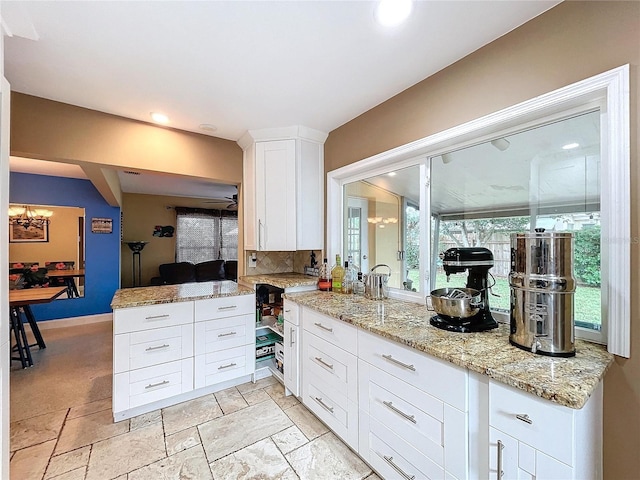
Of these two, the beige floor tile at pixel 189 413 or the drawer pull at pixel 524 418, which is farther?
the beige floor tile at pixel 189 413

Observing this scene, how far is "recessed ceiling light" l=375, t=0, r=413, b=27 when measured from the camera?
1221 mm

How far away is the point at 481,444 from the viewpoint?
105 centimetres

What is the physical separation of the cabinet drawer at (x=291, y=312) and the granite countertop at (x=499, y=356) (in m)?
0.46

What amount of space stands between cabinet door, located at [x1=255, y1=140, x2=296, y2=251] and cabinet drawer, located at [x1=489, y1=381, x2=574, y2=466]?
200 centimetres

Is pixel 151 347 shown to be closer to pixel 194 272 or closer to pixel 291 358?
pixel 291 358

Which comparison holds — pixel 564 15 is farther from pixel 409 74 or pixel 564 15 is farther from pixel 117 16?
pixel 117 16

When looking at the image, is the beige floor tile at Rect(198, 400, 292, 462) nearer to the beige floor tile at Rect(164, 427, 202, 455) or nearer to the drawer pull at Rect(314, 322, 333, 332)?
the beige floor tile at Rect(164, 427, 202, 455)

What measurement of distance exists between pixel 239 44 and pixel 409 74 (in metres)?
1.07

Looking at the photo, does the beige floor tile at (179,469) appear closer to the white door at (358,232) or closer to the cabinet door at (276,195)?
the cabinet door at (276,195)

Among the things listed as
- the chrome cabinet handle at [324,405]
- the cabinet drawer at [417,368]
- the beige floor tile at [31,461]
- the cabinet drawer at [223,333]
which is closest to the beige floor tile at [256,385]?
the cabinet drawer at [223,333]

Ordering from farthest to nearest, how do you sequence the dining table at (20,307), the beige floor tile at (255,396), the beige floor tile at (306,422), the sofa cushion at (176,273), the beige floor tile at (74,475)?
the sofa cushion at (176,273)
the dining table at (20,307)
the beige floor tile at (255,396)
the beige floor tile at (306,422)
the beige floor tile at (74,475)

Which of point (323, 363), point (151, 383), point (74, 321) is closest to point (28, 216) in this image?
point (74, 321)

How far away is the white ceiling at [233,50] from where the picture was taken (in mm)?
1272

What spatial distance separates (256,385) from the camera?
2.50 meters
